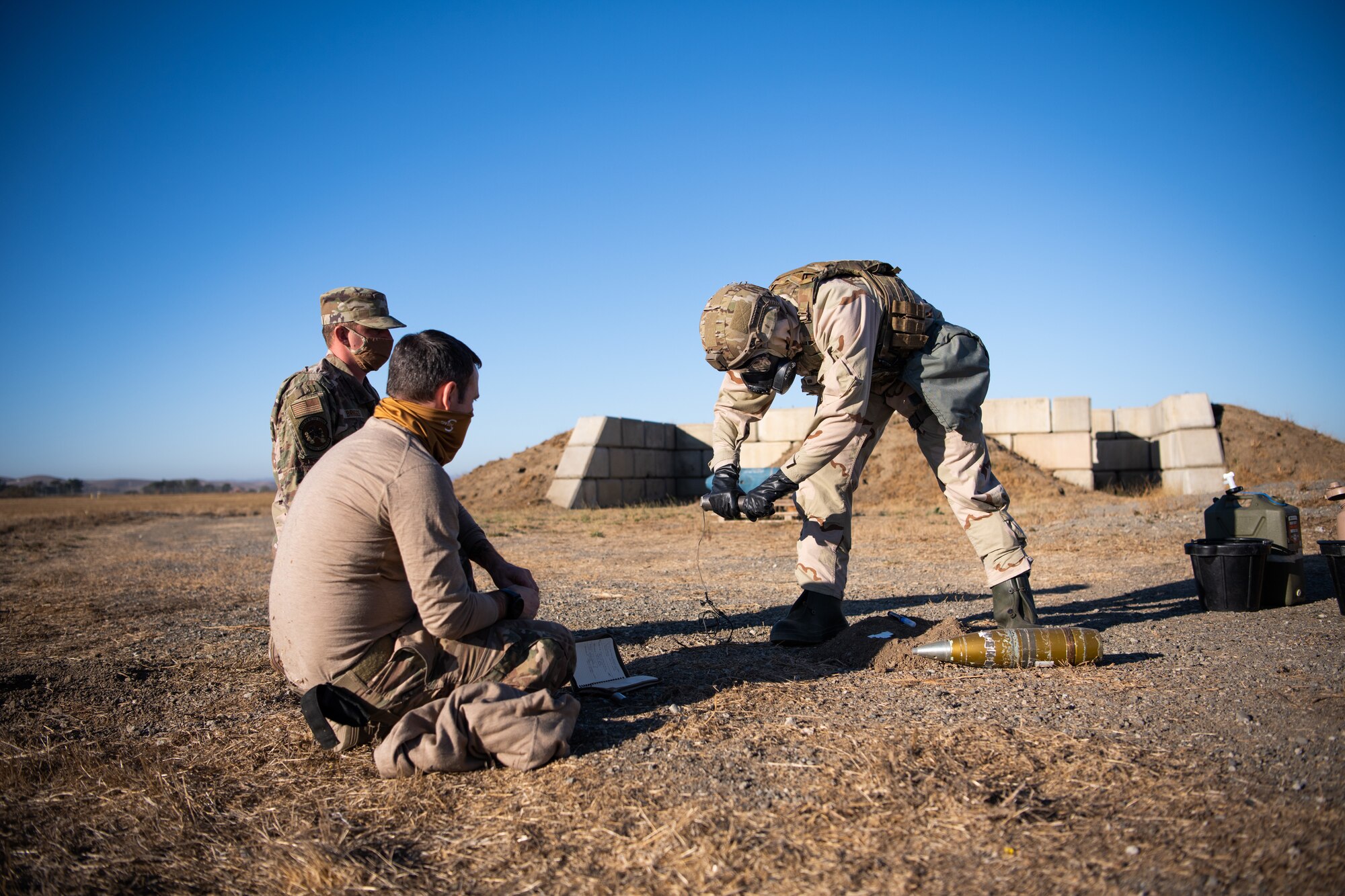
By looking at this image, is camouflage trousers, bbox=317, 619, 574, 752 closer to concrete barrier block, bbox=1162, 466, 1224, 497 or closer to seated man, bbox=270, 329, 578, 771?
seated man, bbox=270, 329, 578, 771

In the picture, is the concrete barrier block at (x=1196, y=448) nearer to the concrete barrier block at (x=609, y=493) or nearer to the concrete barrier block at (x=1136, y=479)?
the concrete barrier block at (x=1136, y=479)

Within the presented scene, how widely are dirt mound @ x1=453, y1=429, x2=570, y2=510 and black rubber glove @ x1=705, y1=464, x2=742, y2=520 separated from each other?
1322 centimetres

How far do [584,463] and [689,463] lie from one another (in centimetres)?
407

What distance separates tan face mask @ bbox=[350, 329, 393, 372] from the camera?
3912mm

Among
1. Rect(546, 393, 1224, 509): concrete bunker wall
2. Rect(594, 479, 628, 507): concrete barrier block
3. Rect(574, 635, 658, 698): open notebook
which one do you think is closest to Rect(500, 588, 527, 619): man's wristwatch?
Rect(574, 635, 658, 698): open notebook

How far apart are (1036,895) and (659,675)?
6.63 feet

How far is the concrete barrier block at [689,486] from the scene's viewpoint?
19.8 m

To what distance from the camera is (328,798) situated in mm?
2262

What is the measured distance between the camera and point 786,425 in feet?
57.7

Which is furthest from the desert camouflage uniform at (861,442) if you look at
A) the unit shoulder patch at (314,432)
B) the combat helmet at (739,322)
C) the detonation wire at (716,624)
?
the unit shoulder patch at (314,432)

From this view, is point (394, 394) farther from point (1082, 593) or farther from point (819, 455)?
point (1082, 593)

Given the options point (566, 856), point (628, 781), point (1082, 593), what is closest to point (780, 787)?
point (628, 781)

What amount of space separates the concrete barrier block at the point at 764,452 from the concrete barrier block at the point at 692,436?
7.36ft

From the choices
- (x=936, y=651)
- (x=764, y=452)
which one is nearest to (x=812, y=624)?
(x=936, y=651)
